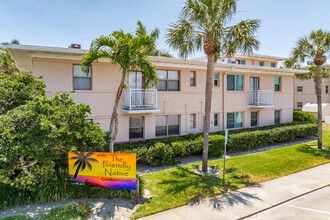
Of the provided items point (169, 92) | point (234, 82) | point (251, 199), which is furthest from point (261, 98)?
point (251, 199)

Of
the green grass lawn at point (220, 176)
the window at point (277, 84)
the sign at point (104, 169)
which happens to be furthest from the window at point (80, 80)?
the window at point (277, 84)

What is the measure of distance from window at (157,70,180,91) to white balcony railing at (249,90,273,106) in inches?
268

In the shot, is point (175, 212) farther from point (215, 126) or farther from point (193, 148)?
point (215, 126)

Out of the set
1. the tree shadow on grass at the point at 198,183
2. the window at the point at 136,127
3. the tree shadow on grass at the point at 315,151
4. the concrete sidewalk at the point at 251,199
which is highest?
the window at the point at 136,127

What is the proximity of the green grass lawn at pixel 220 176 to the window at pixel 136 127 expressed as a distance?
3.63m

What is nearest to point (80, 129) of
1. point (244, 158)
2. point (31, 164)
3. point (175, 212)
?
point (31, 164)

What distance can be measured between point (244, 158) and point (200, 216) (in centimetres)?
662

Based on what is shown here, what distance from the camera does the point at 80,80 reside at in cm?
1138

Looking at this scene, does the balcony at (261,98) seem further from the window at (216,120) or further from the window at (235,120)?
the window at (216,120)

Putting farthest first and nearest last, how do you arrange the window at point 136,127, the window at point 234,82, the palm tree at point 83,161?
the window at point 234,82, the window at point 136,127, the palm tree at point 83,161

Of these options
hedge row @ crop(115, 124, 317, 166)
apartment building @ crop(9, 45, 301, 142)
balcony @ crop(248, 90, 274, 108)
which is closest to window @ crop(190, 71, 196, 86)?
apartment building @ crop(9, 45, 301, 142)

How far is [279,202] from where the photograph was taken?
750cm

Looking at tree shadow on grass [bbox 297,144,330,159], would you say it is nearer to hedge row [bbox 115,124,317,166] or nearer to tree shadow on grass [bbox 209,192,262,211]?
hedge row [bbox 115,124,317,166]

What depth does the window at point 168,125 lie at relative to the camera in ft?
44.9
